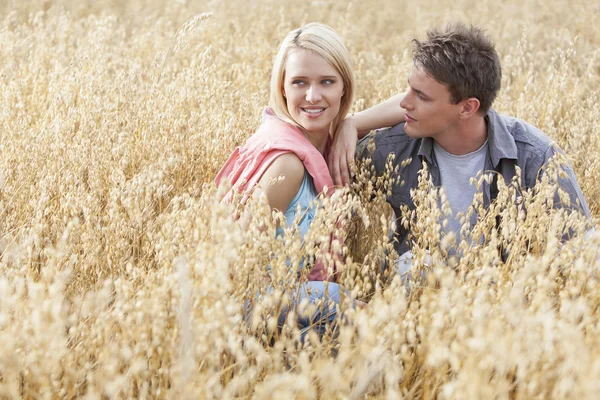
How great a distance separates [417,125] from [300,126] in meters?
0.54

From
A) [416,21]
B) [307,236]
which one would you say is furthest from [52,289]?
[416,21]

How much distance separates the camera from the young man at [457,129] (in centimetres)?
276

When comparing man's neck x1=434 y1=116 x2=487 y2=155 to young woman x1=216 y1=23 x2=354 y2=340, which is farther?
man's neck x1=434 y1=116 x2=487 y2=155

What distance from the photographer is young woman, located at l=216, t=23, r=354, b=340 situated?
98.0 inches

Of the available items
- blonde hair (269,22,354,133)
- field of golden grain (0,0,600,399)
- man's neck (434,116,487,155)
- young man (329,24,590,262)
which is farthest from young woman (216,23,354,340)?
man's neck (434,116,487,155)

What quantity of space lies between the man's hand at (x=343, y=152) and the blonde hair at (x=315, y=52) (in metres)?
0.13

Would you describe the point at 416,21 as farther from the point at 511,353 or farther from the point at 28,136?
the point at 511,353

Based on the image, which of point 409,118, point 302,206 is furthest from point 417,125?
point 302,206

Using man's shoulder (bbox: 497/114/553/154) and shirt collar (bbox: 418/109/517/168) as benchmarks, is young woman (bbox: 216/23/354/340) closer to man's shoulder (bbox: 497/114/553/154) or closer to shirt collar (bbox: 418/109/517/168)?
shirt collar (bbox: 418/109/517/168)

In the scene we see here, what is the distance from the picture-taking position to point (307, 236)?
180 centimetres

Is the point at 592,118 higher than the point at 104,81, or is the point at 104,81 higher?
the point at 104,81

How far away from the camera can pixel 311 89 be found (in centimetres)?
268

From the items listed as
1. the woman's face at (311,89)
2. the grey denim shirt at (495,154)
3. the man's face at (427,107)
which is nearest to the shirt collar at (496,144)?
the grey denim shirt at (495,154)

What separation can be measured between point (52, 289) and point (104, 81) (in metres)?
2.50
